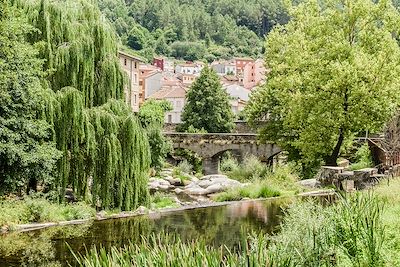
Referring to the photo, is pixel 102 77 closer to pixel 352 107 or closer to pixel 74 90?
pixel 74 90

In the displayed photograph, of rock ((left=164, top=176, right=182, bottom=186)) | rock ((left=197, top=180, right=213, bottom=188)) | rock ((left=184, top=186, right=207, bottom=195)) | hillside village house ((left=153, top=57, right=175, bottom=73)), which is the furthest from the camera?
hillside village house ((left=153, top=57, right=175, bottom=73))

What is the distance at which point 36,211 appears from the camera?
554 inches

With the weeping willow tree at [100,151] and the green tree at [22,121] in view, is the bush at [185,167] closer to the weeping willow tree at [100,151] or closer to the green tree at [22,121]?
the weeping willow tree at [100,151]

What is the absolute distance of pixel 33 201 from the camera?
1430cm

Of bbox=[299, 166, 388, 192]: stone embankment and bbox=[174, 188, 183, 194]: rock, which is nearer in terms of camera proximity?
bbox=[299, 166, 388, 192]: stone embankment

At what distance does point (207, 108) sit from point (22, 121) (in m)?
28.9

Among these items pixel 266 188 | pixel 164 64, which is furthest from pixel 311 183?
pixel 164 64

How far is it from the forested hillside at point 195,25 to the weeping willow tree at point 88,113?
4674 inches

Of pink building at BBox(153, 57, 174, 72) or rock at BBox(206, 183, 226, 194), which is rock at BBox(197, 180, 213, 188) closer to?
rock at BBox(206, 183, 226, 194)

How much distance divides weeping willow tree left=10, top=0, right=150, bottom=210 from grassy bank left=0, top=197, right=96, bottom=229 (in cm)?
83

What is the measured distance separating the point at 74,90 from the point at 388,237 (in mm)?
10104

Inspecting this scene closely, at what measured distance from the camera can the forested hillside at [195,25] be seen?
475 feet

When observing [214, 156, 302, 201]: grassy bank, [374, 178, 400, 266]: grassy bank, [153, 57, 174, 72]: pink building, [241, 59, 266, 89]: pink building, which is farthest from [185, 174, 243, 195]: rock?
[153, 57, 174, 72]: pink building

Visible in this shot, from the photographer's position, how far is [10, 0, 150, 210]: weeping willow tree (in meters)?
15.6
